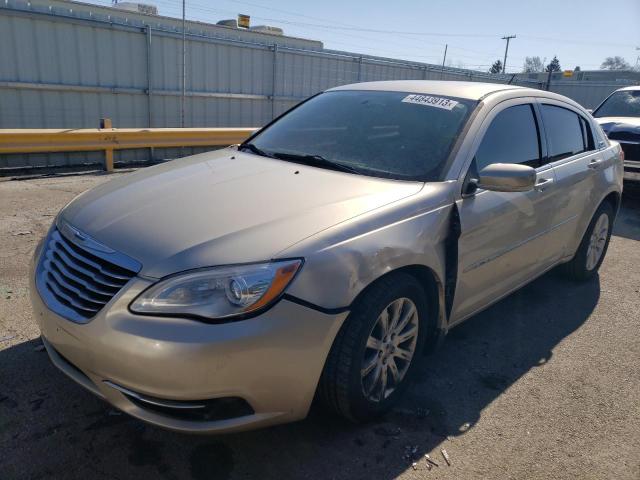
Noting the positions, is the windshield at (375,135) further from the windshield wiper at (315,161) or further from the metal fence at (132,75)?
the metal fence at (132,75)

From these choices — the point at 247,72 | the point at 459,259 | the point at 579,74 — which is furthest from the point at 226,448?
the point at 579,74

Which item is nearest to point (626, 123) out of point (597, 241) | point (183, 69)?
point (597, 241)

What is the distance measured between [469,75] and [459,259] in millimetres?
16715

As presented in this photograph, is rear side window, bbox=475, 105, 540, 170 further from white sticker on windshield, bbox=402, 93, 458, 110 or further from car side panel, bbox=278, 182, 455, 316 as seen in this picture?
car side panel, bbox=278, 182, 455, 316

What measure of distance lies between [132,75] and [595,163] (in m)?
9.28

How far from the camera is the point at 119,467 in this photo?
2.29 meters

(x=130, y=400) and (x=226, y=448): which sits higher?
(x=130, y=400)

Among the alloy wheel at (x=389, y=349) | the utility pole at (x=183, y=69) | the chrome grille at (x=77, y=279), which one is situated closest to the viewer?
the chrome grille at (x=77, y=279)

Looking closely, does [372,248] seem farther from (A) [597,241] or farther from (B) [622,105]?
(B) [622,105]

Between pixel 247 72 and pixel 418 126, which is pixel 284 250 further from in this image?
pixel 247 72

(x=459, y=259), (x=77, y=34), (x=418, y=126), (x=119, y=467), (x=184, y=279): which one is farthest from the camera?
(x=77, y=34)

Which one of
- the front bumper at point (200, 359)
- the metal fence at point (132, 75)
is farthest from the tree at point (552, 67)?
the front bumper at point (200, 359)

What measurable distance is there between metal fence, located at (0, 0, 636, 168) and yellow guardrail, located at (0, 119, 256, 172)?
527mm

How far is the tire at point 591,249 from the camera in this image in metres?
4.66
